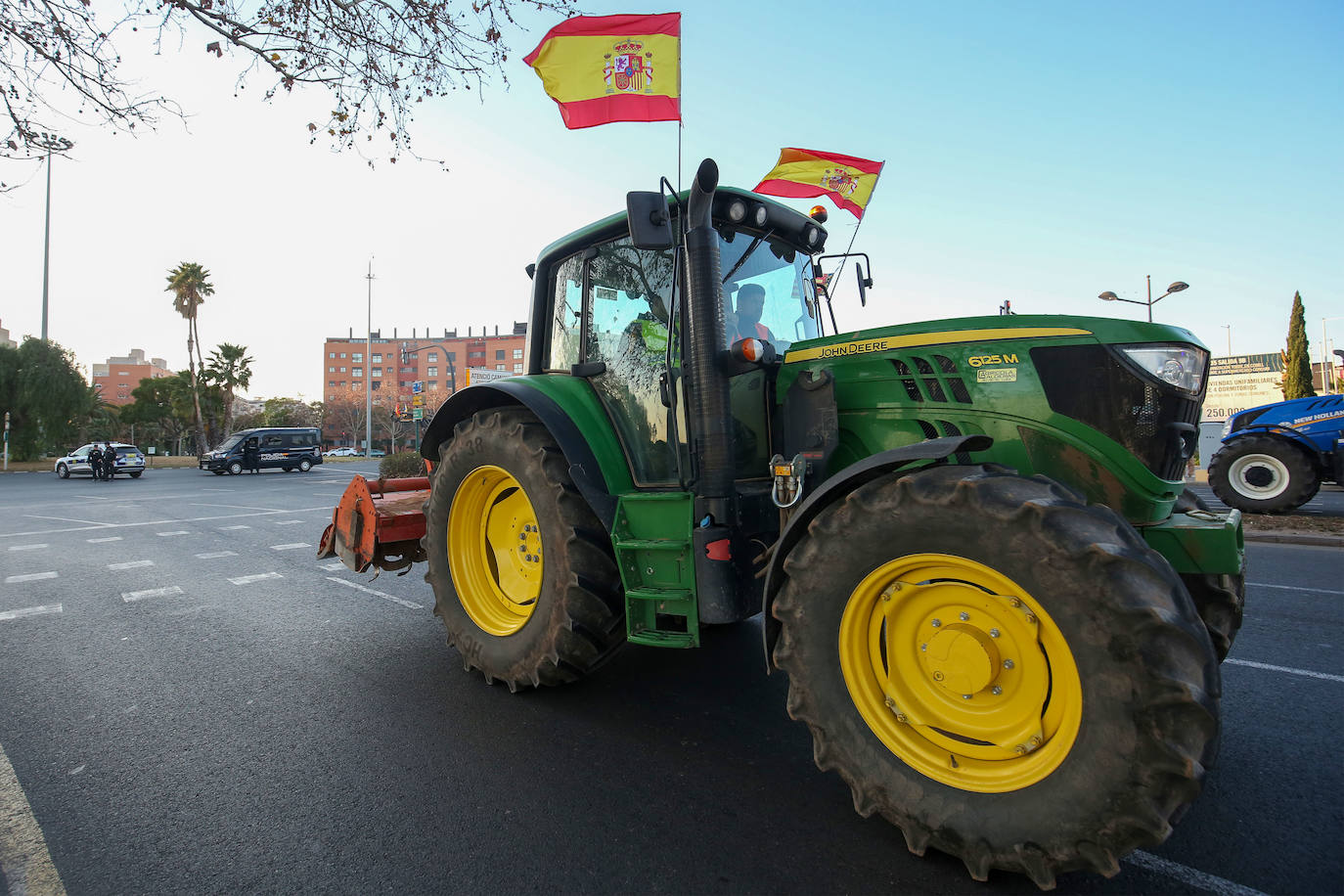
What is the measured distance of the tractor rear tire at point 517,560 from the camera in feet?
10.7

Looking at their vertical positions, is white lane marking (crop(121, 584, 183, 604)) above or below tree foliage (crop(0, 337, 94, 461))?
below

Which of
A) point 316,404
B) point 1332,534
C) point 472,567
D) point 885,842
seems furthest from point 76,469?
point 316,404

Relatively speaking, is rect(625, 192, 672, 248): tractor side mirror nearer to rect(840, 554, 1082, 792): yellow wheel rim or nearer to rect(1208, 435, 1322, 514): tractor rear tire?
rect(840, 554, 1082, 792): yellow wheel rim

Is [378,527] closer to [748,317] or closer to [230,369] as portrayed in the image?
[748,317]

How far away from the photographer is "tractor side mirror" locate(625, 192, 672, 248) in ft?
9.41

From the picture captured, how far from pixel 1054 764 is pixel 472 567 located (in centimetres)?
313

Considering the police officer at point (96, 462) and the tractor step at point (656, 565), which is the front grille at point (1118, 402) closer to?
the tractor step at point (656, 565)

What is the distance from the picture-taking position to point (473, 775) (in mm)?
2820

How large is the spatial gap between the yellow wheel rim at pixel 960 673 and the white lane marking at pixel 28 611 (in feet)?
21.9

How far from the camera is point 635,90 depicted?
11.7 ft

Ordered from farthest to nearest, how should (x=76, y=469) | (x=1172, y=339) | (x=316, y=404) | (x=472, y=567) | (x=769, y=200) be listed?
(x=316, y=404) → (x=76, y=469) → (x=472, y=567) → (x=769, y=200) → (x=1172, y=339)

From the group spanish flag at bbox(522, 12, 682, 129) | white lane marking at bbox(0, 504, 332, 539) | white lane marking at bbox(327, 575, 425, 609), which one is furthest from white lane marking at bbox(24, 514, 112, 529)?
spanish flag at bbox(522, 12, 682, 129)

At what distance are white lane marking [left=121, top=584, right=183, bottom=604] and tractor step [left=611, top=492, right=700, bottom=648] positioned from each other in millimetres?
5411

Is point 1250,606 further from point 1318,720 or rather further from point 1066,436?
point 1066,436
